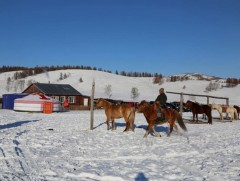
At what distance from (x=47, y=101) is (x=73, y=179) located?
29.6 meters

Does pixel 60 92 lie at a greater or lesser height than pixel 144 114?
greater

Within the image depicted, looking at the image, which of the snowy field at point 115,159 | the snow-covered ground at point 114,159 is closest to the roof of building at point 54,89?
the snow-covered ground at point 114,159

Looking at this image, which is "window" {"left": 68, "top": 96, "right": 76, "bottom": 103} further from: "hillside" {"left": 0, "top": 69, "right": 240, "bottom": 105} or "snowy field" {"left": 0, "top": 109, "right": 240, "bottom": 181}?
"hillside" {"left": 0, "top": 69, "right": 240, "bottom": 105}

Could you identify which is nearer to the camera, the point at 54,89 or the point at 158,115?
the point at 158,115

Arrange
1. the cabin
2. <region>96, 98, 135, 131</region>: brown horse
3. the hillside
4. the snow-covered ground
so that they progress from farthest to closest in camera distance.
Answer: the hillside
the cabin
<region>96, 98, 135, 131</region>: brown horse
the snow-covered ground

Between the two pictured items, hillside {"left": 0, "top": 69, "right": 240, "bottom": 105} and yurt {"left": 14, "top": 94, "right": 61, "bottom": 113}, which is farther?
hillside {"left": 0, "top": 69, "right": 240, "bottom": 105}

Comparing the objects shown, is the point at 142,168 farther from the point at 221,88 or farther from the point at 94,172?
the point at 221,88

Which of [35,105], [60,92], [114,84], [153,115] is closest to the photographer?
[153,115]

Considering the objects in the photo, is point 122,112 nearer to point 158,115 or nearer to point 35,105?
point 158,115

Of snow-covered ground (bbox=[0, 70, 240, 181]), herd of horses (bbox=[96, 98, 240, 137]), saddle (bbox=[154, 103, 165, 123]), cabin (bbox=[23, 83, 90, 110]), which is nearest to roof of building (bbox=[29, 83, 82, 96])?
cabin (bbox=[23, 83, 90, 110])

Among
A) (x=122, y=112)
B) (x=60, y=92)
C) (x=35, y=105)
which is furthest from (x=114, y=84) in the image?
(x=122, y=112)

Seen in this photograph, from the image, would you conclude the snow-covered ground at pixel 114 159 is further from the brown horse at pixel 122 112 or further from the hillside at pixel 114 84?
the hillside at pixel 114 84

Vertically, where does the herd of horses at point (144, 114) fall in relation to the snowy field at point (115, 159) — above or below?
above

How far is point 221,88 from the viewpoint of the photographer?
13138 cm
